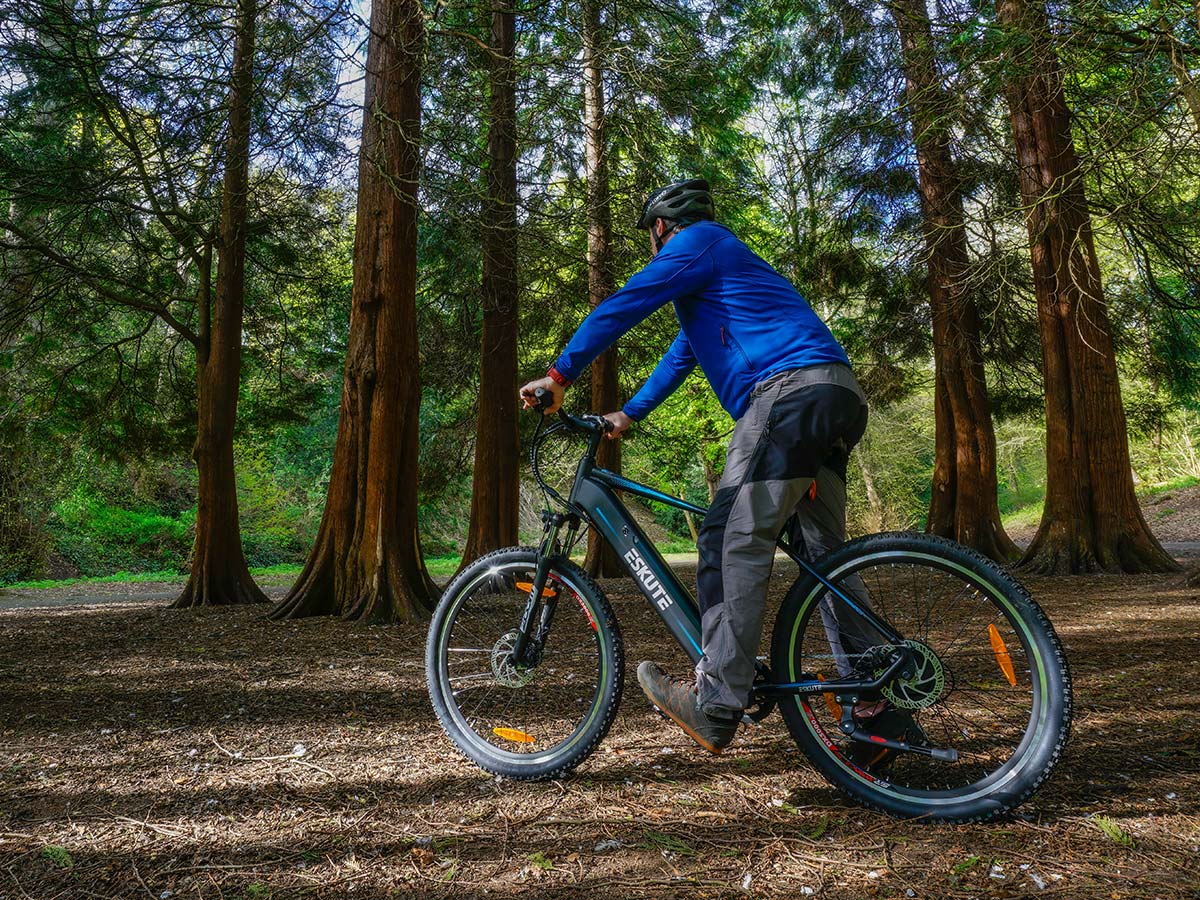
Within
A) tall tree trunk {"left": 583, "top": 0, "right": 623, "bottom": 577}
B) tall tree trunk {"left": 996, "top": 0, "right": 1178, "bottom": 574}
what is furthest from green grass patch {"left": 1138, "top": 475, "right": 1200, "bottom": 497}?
tall tree trunk {"left": 583, "top": 0, "right": 623, "bottom": 577}

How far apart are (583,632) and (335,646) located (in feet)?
10.0

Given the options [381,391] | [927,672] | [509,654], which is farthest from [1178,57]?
[381,391]

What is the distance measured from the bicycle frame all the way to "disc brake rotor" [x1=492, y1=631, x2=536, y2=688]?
24cm

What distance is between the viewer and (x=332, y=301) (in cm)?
1167

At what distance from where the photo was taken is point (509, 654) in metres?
2.95

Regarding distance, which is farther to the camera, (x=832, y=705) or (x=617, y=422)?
(x=617, y=422)

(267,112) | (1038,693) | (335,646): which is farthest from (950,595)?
(267,112)

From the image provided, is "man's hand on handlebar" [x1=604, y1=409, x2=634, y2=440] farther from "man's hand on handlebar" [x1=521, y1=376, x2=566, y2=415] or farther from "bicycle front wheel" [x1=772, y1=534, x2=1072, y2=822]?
"bicycle front wheel" [x1=772, y1=534, x2=1072, y2=822]

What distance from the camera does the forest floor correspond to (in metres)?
2.00

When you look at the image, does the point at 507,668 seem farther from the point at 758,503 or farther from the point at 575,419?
the point at 758,503

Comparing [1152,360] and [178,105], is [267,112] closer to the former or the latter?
[178,105]

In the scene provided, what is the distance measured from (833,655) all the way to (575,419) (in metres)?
1.18

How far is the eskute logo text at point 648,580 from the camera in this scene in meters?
2.77

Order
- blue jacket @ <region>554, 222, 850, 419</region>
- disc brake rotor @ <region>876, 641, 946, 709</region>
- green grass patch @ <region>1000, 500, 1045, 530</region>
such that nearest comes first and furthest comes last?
disc brake rotor @ <region>876, 641, 946, 709</region> < blue jacket @ <region>554, 222, 850, 419</region> < green grass patch @ <region>1000, 500, 1045, 530</region>
